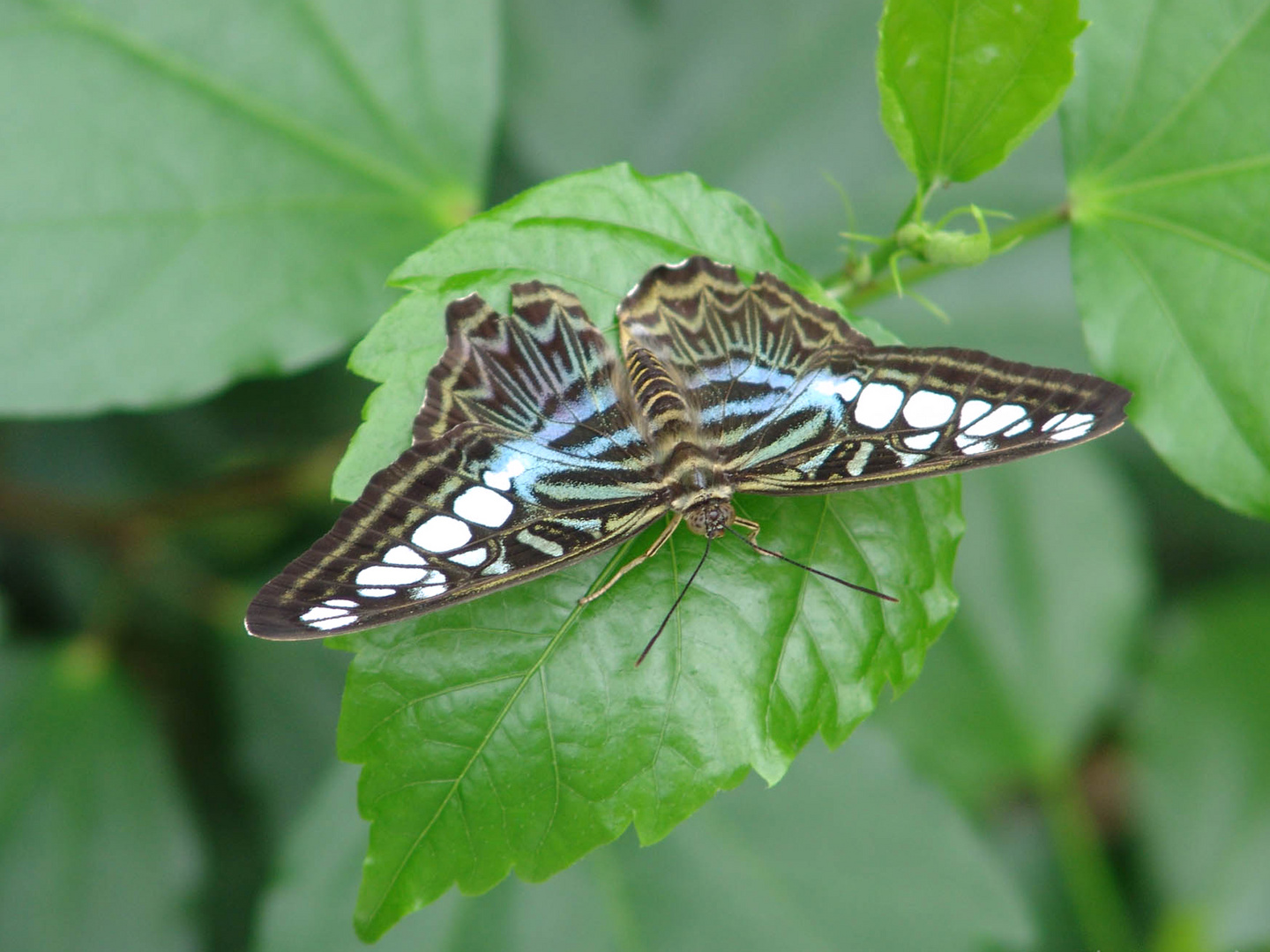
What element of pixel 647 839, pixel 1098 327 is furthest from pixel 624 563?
pixel 1098 327

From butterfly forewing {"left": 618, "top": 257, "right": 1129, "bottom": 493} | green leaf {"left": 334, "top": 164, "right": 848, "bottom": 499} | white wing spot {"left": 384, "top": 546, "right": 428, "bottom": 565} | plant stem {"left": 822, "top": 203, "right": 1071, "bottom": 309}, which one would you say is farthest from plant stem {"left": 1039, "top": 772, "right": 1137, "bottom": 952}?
white wing spot {"left": 384, "top": 546, "right": 428, "bottom": 565}

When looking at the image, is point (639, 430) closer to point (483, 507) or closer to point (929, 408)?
point (483, 507)

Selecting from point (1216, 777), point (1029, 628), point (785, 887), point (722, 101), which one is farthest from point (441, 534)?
point (1216, 777)

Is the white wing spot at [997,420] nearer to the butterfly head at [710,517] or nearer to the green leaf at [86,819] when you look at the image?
the butterfly head at [710,517]

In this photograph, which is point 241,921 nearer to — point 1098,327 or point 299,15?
point 299,15

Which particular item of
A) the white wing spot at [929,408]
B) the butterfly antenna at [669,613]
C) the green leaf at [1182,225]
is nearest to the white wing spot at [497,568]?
the butterfly antenna at [669,613]

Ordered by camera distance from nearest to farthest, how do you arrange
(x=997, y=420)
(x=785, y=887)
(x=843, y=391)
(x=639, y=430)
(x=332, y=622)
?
1. (x=332, y=622)
2. (x=997, y=420)
3. (x=843, y=391)
4. (x=639, y=430)
5. (x=785, y=887)
